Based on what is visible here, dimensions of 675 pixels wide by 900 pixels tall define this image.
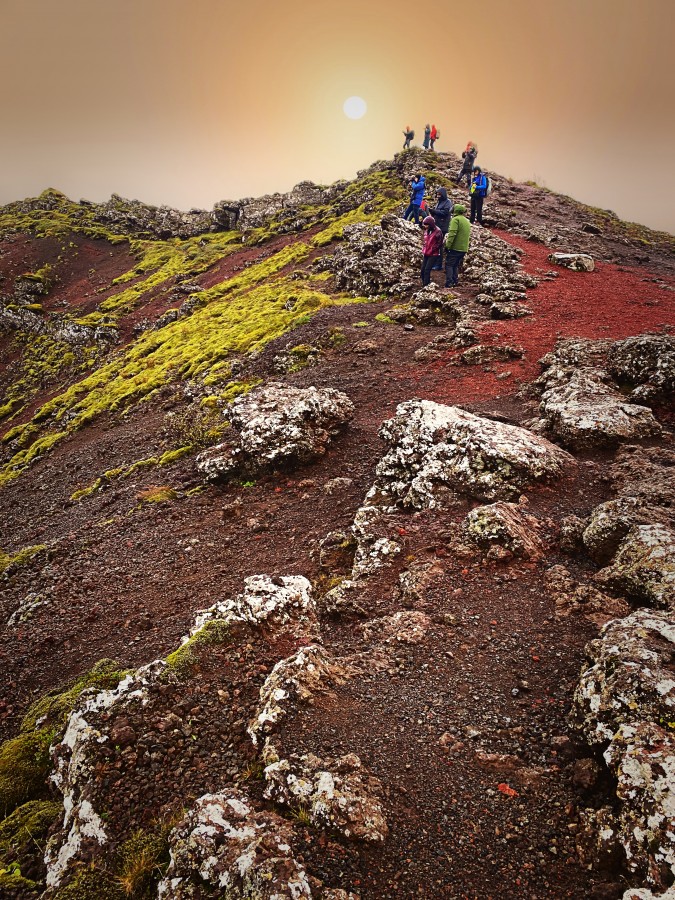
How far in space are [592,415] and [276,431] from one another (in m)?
8.91

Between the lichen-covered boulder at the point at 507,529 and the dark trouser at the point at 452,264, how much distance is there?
1872 centimetres

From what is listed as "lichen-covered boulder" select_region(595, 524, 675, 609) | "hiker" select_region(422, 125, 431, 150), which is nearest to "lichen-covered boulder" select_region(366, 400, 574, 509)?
"lichen-covered boulder" select_region(595, 524, 675, 609)

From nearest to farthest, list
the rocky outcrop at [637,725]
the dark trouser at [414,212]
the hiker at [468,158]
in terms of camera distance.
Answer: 1. the rocky outcrop at [637,725]
2. the dark trouser at [414,212]
3. the hiker at [468,158]

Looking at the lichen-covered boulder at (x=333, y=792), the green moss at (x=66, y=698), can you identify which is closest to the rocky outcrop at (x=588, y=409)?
the lichen-covered boulder at (x=333, y=792)

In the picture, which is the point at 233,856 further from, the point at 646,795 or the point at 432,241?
the point at 432,241

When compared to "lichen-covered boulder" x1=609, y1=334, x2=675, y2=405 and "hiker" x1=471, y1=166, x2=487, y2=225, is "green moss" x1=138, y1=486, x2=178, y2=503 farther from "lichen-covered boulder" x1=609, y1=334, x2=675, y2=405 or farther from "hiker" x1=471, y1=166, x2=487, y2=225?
"hiker" x1=471, y1=166, x2=487, y2=225

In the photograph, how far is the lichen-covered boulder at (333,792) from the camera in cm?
449

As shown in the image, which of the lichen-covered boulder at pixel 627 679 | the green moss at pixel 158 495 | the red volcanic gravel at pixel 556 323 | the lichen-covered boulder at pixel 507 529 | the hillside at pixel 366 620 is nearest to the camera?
the hillside at pixel 366 620

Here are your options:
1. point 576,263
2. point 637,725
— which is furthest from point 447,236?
point 637,725

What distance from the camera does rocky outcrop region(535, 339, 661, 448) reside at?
10639 millimetres

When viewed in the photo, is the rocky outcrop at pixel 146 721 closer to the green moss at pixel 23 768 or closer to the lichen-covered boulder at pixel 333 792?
the green moss at pixel 23 768

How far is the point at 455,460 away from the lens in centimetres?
1040

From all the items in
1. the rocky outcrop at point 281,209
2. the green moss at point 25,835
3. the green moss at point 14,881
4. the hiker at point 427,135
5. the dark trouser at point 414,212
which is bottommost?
the green moss at point 25,835

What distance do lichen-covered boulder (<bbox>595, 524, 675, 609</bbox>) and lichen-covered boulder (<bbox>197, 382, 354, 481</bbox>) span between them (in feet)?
28.8
